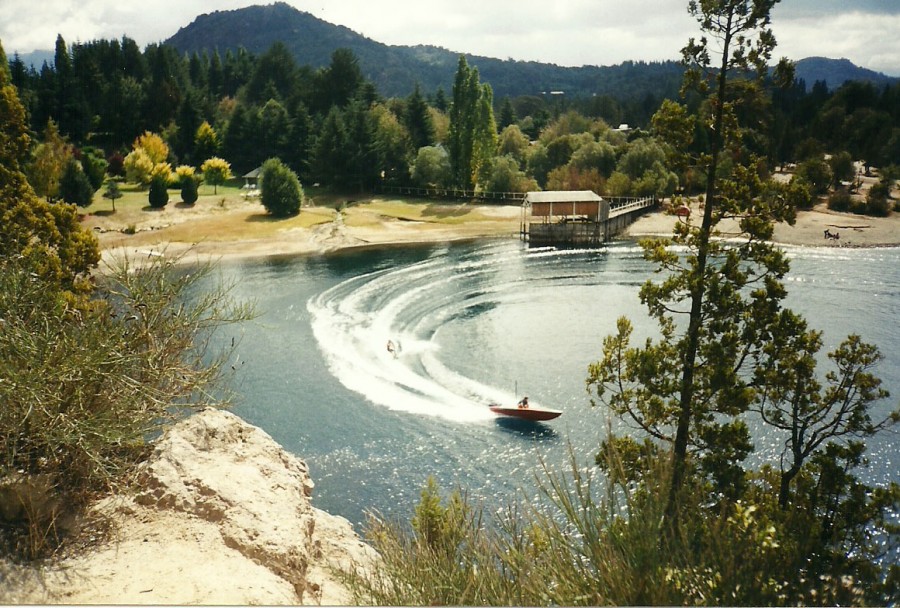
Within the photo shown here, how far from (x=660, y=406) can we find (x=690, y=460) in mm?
628

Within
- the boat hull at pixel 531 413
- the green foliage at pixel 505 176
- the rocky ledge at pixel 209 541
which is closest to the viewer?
the rocky ledge at pixel 209 541

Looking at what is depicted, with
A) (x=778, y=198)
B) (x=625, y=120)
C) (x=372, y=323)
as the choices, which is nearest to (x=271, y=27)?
(x=778, y=198)

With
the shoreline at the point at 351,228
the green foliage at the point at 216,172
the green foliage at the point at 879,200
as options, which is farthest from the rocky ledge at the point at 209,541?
the green foliage at the point at 216,172

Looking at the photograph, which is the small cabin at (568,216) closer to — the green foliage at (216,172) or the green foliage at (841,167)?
the green foliage at (841,167)

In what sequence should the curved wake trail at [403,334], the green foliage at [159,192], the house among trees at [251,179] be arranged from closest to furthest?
the curved wake trail at [403,334] → the green foliage at [159,192] → the house among trees at [251,179]

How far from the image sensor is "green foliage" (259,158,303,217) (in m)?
29.2

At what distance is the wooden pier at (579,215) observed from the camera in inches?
736

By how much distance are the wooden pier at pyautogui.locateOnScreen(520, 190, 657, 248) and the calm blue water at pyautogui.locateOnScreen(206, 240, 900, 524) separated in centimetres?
54

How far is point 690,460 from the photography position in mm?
7105

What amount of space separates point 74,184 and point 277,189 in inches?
672

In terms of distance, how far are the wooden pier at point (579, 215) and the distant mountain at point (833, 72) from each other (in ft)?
32.2

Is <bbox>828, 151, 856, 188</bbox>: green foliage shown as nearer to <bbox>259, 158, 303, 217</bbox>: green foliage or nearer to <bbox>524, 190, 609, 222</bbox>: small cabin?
<bbox>524, 190, 609, 222</bbox>: small cabin

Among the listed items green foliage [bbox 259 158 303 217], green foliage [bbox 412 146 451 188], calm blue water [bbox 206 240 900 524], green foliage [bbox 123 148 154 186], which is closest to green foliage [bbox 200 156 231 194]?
calm blue water [bbox 206 240 900 524]

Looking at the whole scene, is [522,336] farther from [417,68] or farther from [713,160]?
[417,68]
